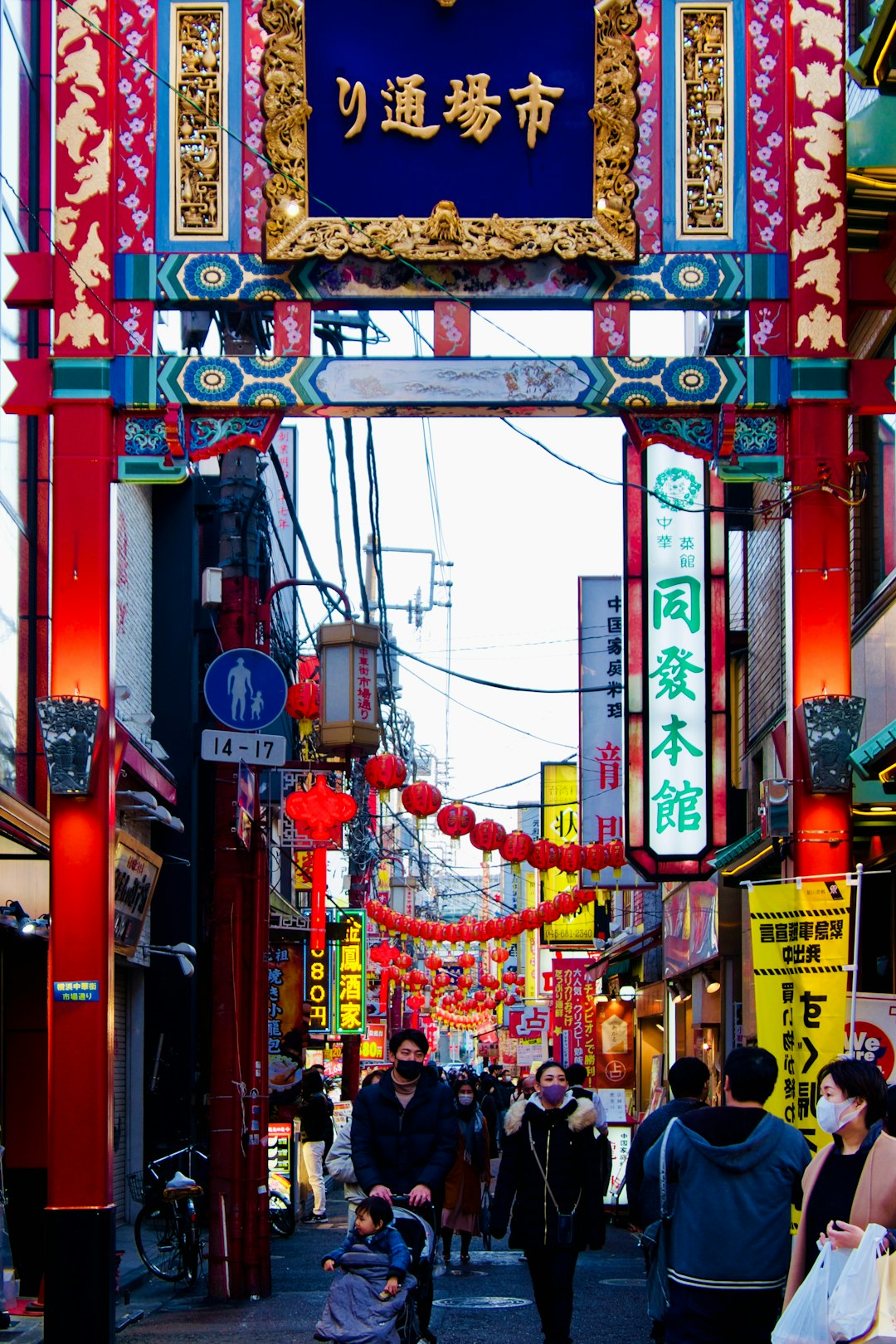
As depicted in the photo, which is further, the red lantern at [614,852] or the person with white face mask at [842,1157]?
the red lantern at [614,852]

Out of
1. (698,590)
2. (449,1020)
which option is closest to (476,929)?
(698,590)

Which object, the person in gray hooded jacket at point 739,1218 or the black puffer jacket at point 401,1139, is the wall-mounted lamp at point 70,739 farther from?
the person in gray hooded jacket at point 739,1218

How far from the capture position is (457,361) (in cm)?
1336

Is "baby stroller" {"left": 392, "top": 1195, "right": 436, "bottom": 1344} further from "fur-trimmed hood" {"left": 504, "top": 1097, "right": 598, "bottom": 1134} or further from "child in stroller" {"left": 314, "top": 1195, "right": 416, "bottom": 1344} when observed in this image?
"fur-trimmed hood" {"left": 504, "top": 1097, "right": 598, "bottom": 1134}

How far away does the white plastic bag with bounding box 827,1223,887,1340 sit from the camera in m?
6.90

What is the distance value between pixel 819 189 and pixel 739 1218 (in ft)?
26.5

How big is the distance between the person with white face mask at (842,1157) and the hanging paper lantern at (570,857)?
1985 cm

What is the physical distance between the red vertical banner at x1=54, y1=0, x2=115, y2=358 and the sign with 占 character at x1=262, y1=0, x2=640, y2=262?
3.99 ft

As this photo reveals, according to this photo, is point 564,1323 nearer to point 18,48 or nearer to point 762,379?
point 762,379

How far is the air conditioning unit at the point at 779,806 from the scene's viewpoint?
12.7 m

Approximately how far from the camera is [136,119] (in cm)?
1371

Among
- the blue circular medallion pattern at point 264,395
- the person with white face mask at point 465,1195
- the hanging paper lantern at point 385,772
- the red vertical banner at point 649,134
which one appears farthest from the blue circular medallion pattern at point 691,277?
the hanging paper lantern at point 385,772

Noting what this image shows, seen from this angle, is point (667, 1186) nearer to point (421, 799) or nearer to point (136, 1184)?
point (136, 1184)

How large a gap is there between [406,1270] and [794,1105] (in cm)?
251
